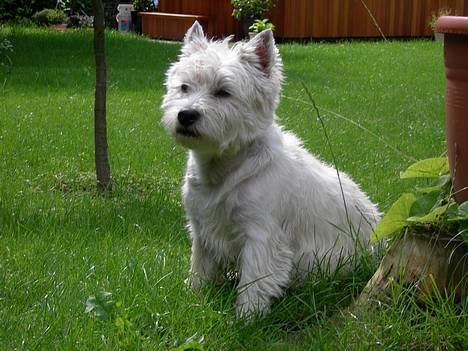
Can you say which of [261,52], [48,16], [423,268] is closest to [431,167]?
[423,268]

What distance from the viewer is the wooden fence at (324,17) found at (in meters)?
23.1

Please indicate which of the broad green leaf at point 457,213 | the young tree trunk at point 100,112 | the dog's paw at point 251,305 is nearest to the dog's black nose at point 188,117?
the dog's paw at point 251,305

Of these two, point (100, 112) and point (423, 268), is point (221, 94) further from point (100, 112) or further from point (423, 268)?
point (100, 112)

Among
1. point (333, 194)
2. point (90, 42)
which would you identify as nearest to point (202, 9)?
point (90, 42)

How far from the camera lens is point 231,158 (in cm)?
414

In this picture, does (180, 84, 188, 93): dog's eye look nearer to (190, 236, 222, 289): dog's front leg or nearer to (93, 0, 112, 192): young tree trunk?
(190, 236, 222, 289): dog's front leg

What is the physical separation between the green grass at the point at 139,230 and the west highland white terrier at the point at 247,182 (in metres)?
0.16

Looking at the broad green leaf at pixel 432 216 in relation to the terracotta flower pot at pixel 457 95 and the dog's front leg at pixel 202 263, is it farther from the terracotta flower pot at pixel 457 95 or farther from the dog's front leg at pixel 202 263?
the dog's front leg at pixel 202 263

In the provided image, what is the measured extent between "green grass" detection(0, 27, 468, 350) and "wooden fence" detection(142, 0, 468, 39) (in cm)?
1076

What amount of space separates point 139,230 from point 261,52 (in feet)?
4.82

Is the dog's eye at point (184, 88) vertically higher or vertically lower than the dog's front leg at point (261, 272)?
higher

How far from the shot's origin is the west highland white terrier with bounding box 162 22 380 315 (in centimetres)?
398

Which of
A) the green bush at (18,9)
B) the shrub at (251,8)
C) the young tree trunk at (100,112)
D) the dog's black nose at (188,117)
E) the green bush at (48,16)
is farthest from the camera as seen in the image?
the green bush at (48,16)

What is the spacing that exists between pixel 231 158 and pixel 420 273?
1.12 metres
